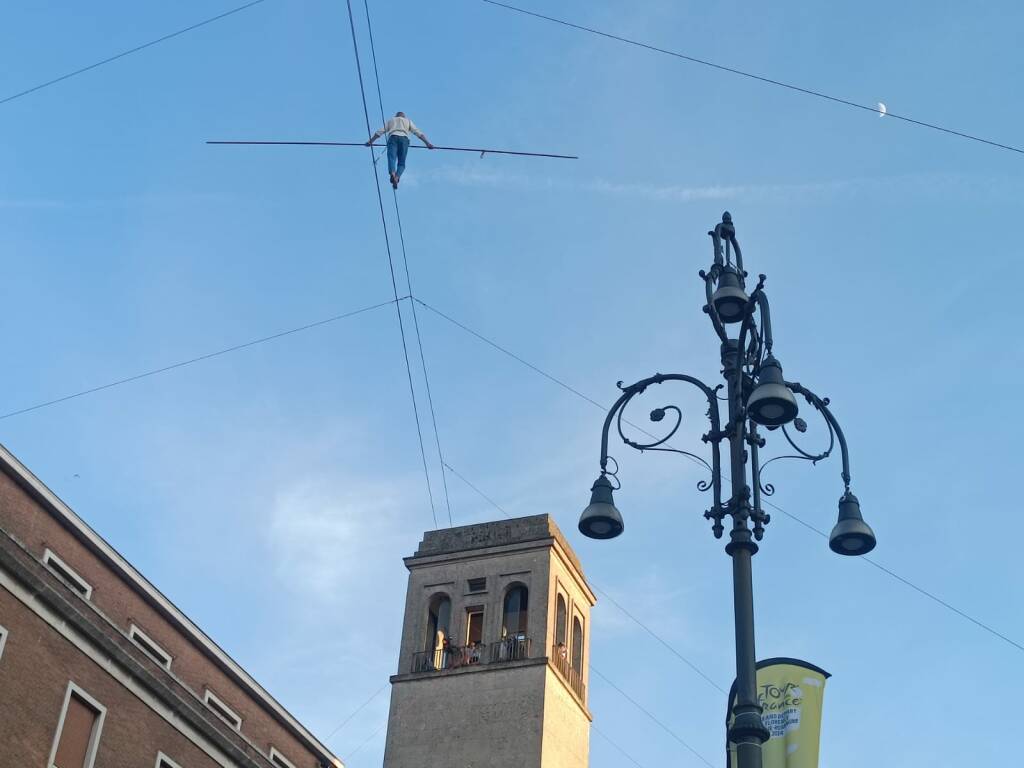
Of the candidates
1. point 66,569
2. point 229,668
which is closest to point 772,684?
point 66,569

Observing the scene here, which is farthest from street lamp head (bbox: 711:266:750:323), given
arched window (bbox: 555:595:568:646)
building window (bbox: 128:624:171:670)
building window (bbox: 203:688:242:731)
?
arched window (bbox: 555:595:568:646)

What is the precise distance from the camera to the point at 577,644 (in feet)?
175

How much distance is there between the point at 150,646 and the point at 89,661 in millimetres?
9229

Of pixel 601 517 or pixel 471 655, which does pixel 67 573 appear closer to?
pixel 601 517

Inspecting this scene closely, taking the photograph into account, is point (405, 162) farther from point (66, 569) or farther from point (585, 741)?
point (585, 741)

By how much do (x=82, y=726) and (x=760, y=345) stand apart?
15820mm

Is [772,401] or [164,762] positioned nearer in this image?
[772,401]

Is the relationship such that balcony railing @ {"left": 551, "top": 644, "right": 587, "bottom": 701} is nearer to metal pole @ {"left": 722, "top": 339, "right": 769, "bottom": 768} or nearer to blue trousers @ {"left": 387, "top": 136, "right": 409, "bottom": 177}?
blue trousers @ {"left": 387, "top": 136, "right": 409, "bottom": 177}

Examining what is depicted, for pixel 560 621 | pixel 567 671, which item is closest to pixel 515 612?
pixel 560 621

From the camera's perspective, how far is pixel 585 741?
51219 mm

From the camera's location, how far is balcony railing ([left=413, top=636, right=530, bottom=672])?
49125mm

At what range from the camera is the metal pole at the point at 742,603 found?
11047 millimetres

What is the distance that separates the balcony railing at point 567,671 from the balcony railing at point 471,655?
1351 mm

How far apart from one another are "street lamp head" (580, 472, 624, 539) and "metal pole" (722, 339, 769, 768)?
76.2 inches
